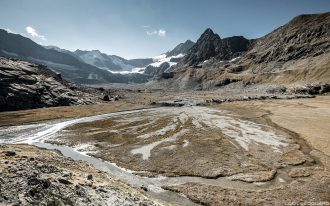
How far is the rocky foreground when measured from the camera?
27.7 meters

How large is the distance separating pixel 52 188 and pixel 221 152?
121 feet

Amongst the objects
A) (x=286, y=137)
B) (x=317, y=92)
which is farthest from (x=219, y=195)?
(x=317, y=92)

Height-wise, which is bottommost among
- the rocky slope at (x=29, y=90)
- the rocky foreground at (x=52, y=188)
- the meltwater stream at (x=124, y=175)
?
the meltwater stream at (x=124, y=175)

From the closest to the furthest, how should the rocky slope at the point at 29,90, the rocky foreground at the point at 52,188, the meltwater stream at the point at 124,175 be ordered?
the rocky foreground at the point at 52,188
the meltwater stream at the point at 124,175
the rocky slope at the point at 29,90

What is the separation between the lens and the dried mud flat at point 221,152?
41.9 metres

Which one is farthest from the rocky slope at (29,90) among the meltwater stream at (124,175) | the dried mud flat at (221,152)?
the meltwater stream at (124,175)

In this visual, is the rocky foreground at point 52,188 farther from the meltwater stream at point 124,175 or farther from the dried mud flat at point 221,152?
the dried mud flat at point 221,152

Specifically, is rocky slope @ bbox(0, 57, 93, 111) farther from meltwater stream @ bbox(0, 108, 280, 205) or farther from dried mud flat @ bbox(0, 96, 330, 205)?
meltwater stream @ bbox(0, 108, 280, 205)

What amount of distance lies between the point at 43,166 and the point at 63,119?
75.7m

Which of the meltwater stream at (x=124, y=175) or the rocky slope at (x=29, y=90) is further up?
the rocky slope at (x=29, y=90)

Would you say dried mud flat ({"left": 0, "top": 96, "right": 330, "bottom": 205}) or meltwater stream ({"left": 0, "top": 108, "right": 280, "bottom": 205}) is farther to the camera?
meltwater stream ({"left": 0, "top": 108, "right": 280, "bottom": 205})

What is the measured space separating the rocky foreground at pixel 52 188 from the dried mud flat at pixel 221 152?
33.3ft

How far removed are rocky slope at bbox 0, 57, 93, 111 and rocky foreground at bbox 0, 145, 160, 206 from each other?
10630 centimetres

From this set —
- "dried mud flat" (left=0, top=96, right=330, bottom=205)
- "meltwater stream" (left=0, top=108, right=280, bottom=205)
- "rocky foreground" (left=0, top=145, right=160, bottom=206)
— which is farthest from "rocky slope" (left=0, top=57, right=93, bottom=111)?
"rocky foreground" (left=0, top=145, right=160, bottom=206)
